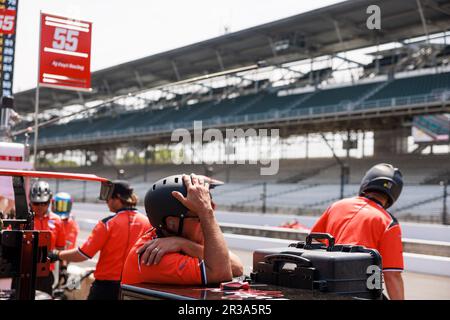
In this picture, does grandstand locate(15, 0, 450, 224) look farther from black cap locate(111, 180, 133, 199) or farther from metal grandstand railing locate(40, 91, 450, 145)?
black cap locate(111, 180, 133, 199)

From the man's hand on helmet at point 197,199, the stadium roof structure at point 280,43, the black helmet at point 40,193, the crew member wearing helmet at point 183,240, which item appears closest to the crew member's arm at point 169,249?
the crew member wearing helmet at point 183,240

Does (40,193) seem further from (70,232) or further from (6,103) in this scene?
(6,103)

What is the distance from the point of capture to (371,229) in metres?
3.68

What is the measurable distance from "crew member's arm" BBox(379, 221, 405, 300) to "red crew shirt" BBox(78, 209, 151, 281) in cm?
204

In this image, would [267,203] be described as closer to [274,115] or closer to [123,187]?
[274,115]

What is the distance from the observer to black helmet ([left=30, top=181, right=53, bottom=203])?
6.02 meters

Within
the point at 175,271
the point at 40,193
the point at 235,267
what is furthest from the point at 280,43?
the point at 175,271

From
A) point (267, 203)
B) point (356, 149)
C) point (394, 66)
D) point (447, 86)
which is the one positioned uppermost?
point (394, 66)

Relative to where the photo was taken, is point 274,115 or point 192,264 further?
point 274,115

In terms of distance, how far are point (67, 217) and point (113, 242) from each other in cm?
222

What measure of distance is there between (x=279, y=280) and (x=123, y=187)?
2.86 metres

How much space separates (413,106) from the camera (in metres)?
25.2

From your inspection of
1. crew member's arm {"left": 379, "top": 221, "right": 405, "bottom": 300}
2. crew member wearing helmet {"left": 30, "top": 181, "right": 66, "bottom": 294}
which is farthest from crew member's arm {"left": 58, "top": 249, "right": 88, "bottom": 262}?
crew member's arm {"left": 379, "top": 221, "right": 405, "bottom": 300}

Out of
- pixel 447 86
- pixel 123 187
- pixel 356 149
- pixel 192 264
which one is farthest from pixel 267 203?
pixel 192 264
